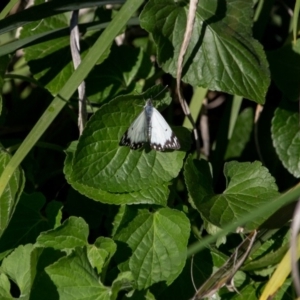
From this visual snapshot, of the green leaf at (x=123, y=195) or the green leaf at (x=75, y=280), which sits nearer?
the green leaf at (x=75, y=280)

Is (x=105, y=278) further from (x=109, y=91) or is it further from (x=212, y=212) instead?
(x=109, y=91)

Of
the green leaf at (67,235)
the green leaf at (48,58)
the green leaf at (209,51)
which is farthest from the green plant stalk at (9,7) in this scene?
the green leaf at (67,235)

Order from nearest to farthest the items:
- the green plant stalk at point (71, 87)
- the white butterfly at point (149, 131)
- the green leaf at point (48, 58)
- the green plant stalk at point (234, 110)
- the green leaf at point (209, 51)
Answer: the green plant stalk at point (71, 87), the white butterfly at point (149, 131), the green leaf at point (209, 51), the green leaf at point (48, 58), the green plant stalk at point (234, 110)

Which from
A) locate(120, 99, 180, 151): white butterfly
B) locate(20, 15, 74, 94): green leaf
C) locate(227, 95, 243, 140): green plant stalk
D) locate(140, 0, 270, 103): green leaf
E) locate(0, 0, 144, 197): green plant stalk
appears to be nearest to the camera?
locate(0, 0, 144, 197): green plant stalk

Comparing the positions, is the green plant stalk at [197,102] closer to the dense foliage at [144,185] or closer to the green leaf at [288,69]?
the dense foliage at [144,185]

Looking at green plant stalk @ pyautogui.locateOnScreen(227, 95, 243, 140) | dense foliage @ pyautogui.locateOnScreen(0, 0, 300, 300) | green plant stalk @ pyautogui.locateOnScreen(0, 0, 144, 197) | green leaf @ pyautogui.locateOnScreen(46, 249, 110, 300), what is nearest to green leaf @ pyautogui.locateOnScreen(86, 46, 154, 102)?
dense foliage @ pyautogui.locateOnScreen(0, 0, 300, 300)

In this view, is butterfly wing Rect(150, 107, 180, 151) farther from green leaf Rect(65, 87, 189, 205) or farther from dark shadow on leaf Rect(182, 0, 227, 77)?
dark shadow on leaf Rect(182, 0, 227, 77)
